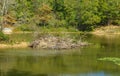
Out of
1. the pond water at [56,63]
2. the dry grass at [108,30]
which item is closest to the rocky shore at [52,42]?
the pond water at [56,63]

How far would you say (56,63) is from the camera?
29.3 metres

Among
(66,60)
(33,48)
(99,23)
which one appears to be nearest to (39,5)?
(99,23)

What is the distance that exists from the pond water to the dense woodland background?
37829mm

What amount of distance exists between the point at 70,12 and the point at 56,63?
49.5 m

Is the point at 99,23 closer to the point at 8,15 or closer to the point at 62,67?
the point at 8,15

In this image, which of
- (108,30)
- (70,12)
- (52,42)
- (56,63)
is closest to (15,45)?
(52,42)

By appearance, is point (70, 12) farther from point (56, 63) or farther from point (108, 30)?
point (56, 63)

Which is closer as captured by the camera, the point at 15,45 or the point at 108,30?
the point at 15,45

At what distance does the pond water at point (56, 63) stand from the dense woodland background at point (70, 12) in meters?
37.8

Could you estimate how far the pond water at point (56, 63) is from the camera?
83.6ft

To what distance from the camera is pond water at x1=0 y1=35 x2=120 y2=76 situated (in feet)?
83.6

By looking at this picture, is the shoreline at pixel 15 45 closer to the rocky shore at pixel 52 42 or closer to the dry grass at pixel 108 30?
the rocky shore at pixel 52 42

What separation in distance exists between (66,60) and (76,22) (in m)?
47.0

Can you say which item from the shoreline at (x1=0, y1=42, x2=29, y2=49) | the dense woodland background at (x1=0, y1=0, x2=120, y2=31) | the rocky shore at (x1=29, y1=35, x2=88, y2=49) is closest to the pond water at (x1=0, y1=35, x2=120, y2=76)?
the rocky shore at (x1=29, y1=35, x2=88, y2=49)
